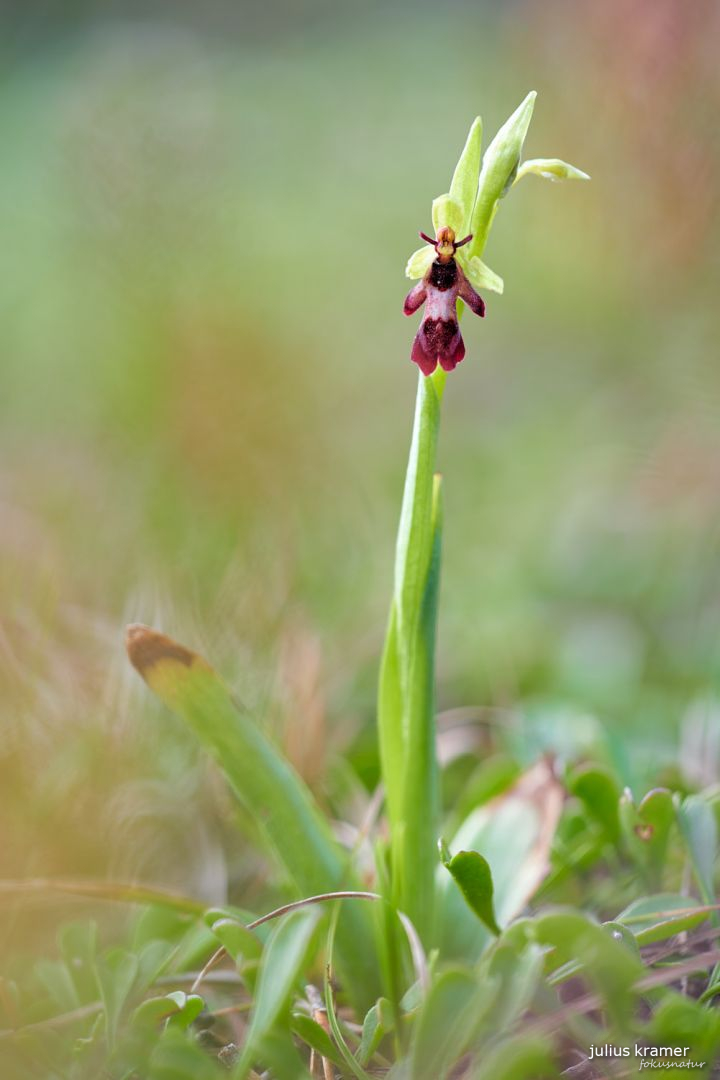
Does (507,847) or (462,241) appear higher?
(462,241)

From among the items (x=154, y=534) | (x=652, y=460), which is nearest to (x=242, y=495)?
(x=154, y=534)

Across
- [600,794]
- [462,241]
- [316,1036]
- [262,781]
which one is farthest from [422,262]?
[316,1036]

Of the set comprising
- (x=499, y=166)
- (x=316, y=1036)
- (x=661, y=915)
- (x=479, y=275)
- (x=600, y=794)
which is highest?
(x=499, y=166)

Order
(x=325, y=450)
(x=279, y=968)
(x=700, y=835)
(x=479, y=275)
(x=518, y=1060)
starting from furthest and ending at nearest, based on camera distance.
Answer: (x=325, y=450) < (x=700, y=835) < (x=479, y=275) < (x=279, y=968) < (x=518, y=1060)

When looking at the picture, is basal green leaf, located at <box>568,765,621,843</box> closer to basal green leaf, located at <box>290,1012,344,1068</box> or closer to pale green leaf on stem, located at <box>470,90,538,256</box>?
basal green leaf, located at <box>290,1012,344,1068</box>

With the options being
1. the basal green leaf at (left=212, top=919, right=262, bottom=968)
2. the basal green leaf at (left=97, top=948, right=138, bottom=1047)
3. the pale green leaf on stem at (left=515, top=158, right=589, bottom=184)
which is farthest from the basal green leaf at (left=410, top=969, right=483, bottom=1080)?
the pale green leaf on stem at (left=515, top=158, right=589, bottom=184)

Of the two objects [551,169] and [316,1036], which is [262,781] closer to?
[316,1036]

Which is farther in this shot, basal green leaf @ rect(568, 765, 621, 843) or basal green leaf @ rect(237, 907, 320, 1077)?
basal green leaf @ rect(568, 765, 621, 843)
